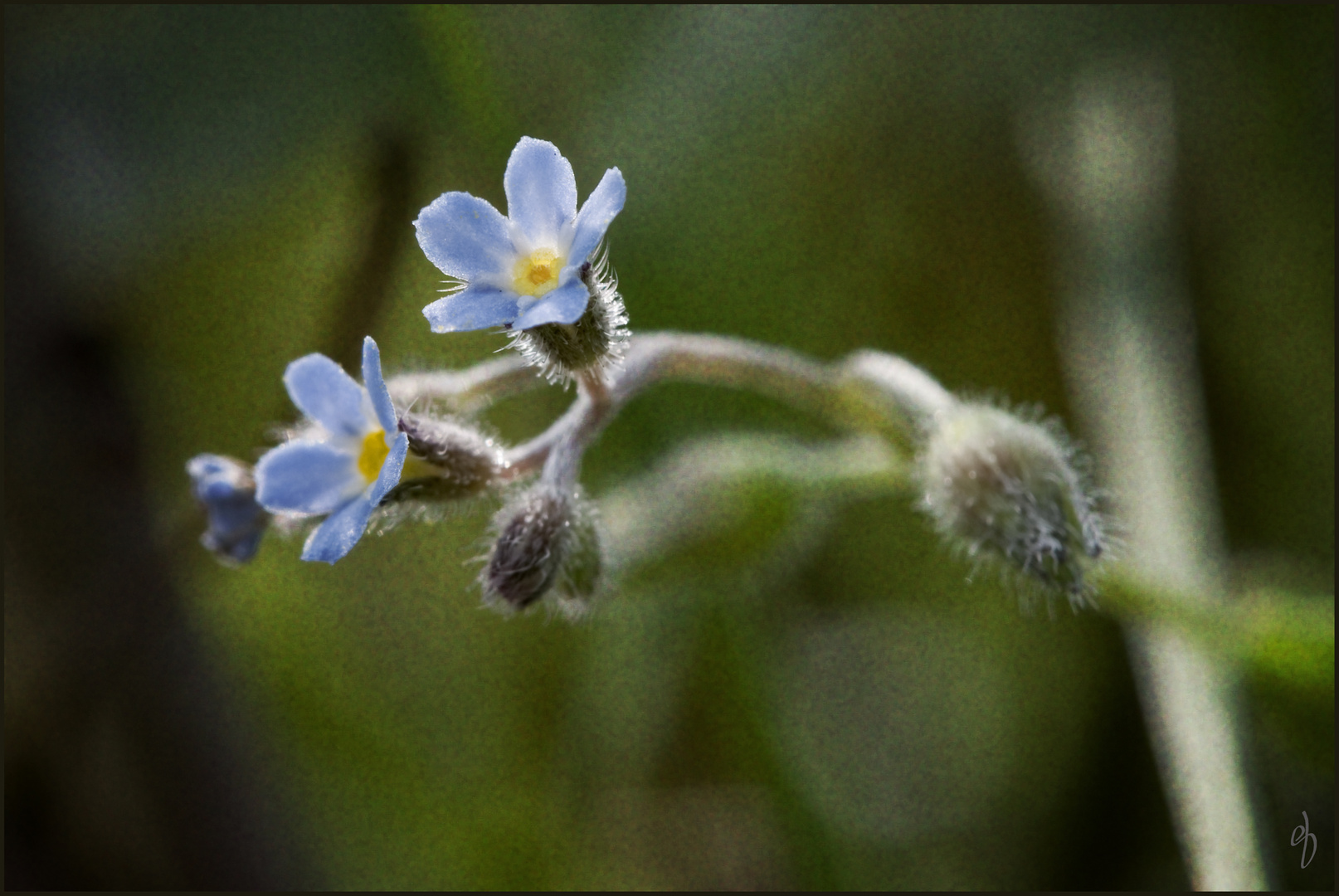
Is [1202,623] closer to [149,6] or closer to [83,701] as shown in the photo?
[83,701]

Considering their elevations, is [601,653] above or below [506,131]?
below

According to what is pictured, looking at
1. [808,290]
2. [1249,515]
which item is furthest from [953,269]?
[1249,515]

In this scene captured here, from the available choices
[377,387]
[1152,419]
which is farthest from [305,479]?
[1152,419]

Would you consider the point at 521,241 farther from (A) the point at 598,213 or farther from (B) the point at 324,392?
(B) the point at 324,392

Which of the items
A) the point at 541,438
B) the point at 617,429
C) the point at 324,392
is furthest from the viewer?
the point at 617,429

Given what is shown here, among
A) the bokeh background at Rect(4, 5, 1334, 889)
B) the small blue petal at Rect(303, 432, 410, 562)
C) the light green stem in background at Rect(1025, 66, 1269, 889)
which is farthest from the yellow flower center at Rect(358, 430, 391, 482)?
the light green stem in background at Rect(1025, 66, 1269, 889)
